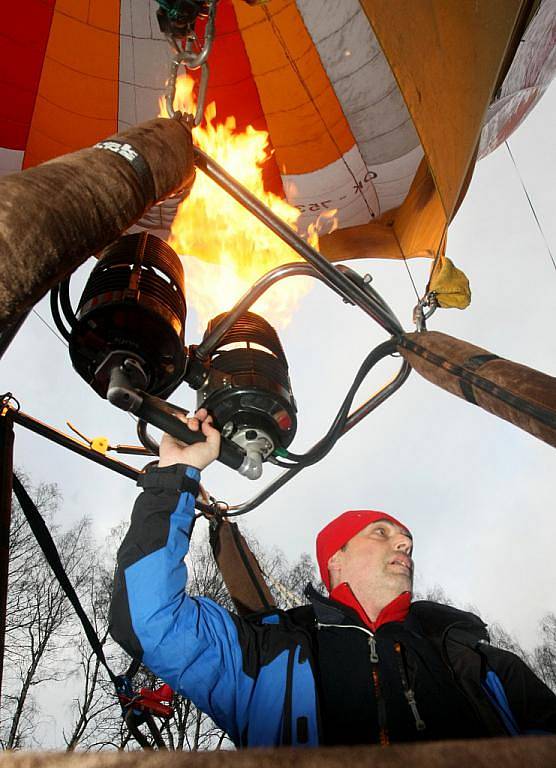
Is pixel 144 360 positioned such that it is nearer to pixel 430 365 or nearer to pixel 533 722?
pixel 430 365

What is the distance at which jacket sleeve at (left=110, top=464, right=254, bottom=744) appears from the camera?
166 centimetres

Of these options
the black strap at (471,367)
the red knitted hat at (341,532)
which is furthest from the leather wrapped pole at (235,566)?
the black strap at (471,367)

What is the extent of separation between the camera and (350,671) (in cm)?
181

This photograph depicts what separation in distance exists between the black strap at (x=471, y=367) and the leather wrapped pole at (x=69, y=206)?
103 centimetres

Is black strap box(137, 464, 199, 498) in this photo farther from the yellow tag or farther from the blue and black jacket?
the yellow tag

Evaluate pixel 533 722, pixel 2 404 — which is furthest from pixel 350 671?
pixel 2 404

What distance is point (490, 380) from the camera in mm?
1354

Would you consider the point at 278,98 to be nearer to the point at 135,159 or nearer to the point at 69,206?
the point at 135,159

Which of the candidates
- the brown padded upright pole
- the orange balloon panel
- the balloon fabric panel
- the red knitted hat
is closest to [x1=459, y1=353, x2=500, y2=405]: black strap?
the red knitted hat

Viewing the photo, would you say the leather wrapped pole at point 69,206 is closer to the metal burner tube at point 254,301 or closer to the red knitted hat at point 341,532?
the metal burner tube at point 254,301

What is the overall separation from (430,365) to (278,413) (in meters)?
0.66

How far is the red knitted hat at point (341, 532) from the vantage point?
2.64 m

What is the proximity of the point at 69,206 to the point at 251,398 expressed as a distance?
4.13 ft

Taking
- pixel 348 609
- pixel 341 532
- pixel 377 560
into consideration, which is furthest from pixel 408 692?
pixel 341 532
